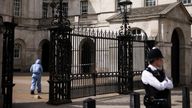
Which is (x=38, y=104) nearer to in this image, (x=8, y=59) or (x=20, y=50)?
(x=8, y=59)

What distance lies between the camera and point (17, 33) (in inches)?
1448

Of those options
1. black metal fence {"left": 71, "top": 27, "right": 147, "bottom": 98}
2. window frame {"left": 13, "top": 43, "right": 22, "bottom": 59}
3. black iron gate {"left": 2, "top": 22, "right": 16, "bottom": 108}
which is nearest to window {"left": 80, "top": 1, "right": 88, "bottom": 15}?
window frame {"left": 13, "top": 43, "right": 22, "bottom": 59}

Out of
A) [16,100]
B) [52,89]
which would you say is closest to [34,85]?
[16,100]

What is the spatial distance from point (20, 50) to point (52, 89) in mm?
24979

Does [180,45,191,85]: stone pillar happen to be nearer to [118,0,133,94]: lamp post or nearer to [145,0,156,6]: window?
[118,0,133,94]: lamp post

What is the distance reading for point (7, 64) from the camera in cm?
1136

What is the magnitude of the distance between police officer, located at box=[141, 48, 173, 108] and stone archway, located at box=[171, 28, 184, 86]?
15.8 m

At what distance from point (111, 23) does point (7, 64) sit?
38.5 feet

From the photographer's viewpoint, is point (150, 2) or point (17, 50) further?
point (17, 50)

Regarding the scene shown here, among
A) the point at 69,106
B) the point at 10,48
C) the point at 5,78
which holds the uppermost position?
the point at 10,48

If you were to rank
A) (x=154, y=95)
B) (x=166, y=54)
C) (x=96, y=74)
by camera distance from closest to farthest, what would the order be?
(x=154, y=95) → (x=96, y=74) → (x=166, y=54)

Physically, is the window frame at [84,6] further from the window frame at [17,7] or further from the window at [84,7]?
the window frame at [17,7]

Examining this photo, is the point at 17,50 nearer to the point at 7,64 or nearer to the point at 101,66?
the point at 101,66

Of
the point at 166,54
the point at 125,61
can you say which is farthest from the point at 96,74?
the point at 166,54
